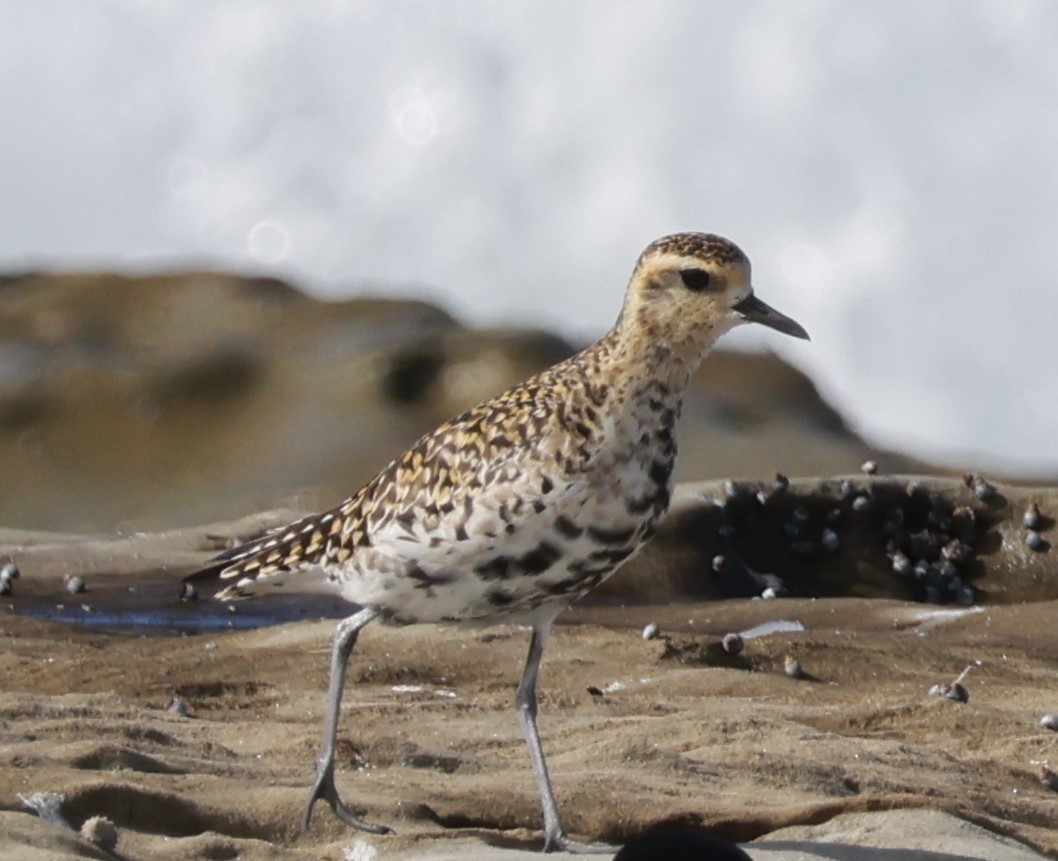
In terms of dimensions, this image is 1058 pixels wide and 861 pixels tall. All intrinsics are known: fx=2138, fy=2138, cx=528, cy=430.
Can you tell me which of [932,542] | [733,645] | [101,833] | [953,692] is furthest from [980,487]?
[101,833]

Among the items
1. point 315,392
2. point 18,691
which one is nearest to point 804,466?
point 315,392

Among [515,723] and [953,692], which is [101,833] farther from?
[953,692]

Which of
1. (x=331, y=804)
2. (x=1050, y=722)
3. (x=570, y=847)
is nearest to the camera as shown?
(x=570, y=847)

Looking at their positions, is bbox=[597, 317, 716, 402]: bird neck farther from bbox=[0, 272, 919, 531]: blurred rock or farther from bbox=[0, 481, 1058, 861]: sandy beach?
bbox=[0, 272, 919, 531]: blurred rock

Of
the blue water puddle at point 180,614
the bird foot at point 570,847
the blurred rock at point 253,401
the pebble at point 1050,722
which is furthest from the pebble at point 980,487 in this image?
the bird foot at point 570,847

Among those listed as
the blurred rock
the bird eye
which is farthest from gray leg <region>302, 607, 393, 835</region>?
the blurred rock

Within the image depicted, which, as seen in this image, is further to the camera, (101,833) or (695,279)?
(695,279)

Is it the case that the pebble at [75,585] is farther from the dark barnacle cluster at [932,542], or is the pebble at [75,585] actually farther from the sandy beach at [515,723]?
the dark barnacle cluster at [932,542]
